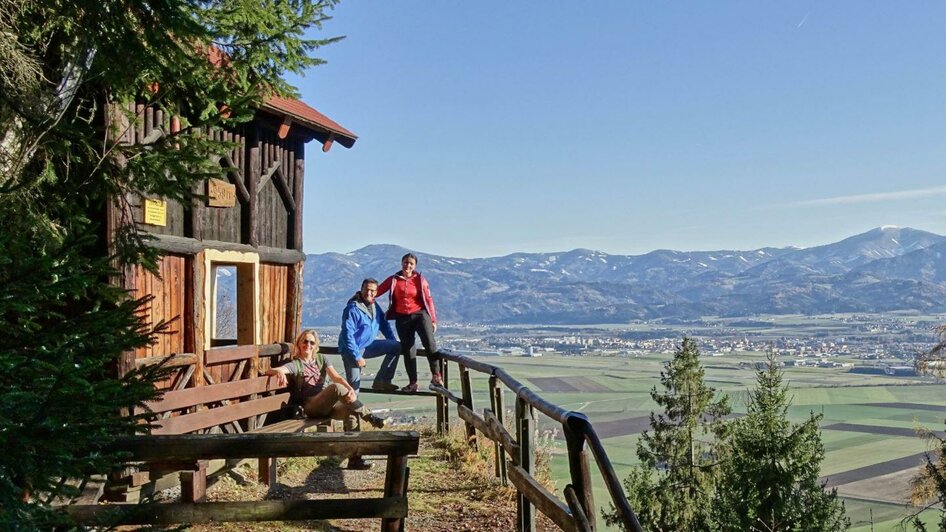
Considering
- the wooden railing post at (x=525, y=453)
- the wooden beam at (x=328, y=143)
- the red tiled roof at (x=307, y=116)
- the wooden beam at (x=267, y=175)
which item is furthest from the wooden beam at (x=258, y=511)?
the wooden beam at (x=328, y=143)

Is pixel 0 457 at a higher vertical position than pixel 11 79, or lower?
lower

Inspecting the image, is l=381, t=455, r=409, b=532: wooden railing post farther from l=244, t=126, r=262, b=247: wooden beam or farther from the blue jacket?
l=244, t=126, r=262, b=247: wooden beam

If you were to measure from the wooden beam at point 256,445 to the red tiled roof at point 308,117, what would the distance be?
21.9 feet

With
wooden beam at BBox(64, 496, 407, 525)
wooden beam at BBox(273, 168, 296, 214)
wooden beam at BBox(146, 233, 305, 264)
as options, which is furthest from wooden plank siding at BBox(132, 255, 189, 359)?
wooden beam at BBox(64, 496, 407, 525)

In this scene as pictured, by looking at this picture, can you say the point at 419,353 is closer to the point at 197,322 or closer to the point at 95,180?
the point at 197,322

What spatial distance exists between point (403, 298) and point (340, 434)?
23.1ft

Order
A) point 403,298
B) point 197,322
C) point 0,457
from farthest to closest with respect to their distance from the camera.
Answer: point 403,298
point 197,322
point 0,457

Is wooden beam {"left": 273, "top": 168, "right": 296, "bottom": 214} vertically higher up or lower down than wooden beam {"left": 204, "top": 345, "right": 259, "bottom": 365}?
higher up

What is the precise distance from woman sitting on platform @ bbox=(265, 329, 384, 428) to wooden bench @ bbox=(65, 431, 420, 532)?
4.38 metres

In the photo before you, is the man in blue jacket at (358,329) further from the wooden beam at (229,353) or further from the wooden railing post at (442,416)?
the wooden railing post at (442,416)

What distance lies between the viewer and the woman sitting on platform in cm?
900

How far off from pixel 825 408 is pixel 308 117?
9209cm

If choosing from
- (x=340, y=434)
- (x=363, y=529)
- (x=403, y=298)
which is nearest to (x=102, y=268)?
(x=340, y=434)

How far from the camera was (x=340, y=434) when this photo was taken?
14.3 ft
